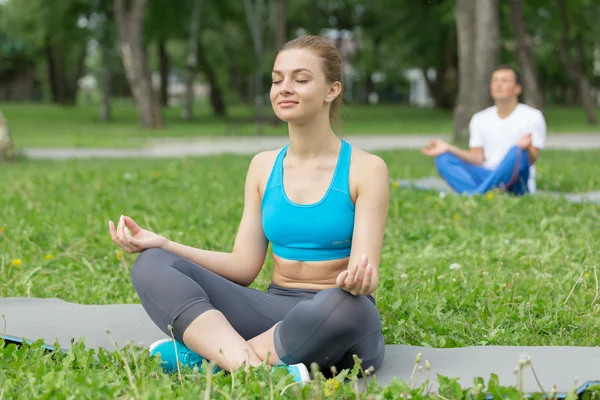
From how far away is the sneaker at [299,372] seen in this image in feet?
10.2

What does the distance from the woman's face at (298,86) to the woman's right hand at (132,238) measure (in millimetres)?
699

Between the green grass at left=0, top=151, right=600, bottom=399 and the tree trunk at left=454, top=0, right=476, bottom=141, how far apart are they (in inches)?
335

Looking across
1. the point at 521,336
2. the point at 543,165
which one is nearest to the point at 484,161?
the point at 543,165

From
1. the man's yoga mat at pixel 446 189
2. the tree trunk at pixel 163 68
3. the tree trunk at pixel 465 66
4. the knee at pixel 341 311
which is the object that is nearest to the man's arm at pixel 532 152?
the man's yoga mat at pixel 446 189

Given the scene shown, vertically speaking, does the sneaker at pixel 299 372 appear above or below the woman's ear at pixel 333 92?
below

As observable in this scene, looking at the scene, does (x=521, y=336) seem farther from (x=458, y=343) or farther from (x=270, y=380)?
(x=270, y=380)

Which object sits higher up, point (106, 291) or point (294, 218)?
point (294, 218)

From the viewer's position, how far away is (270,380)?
2.98m

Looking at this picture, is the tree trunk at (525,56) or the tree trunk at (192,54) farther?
the tree trunk at (192,54)

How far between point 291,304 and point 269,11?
36.7 meters

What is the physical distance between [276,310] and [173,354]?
45 centimetres

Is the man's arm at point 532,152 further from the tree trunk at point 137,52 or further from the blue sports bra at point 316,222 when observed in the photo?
the tree trunk at point 137,52

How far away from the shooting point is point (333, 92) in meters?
3.66

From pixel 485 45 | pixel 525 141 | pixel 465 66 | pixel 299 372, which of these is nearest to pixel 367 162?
pixel 299 372
